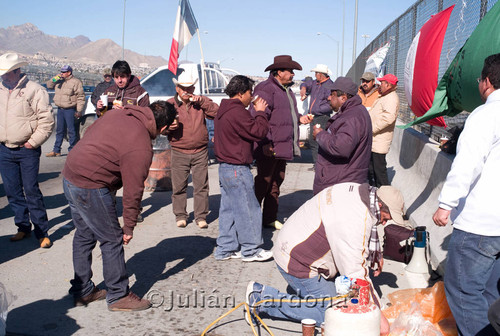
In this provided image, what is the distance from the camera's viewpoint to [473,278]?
11.1 ft

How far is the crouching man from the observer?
148 inches

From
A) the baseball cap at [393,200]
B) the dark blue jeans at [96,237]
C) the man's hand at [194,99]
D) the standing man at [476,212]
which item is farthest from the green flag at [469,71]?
the dark blue jeans at [96,237]

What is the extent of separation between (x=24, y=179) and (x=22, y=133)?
0.54m

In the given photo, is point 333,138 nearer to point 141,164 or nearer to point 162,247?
point 141,164

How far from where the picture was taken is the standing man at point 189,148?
7113 mm

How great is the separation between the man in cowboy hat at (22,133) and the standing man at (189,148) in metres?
1.70

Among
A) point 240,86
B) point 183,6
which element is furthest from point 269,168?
point 183,6

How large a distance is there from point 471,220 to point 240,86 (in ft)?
10.3

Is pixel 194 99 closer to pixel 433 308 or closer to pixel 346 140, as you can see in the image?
pixel 346 140

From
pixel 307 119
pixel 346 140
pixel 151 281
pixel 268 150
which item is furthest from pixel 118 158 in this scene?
pixel 307 119

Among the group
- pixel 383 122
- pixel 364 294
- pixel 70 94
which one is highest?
pixel 70 94

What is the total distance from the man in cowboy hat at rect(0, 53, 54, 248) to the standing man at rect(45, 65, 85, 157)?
6.80m

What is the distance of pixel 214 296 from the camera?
4.90m

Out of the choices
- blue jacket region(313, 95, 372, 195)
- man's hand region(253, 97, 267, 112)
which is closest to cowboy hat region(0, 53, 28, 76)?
man's hand region(253, 97, 267, 112)
